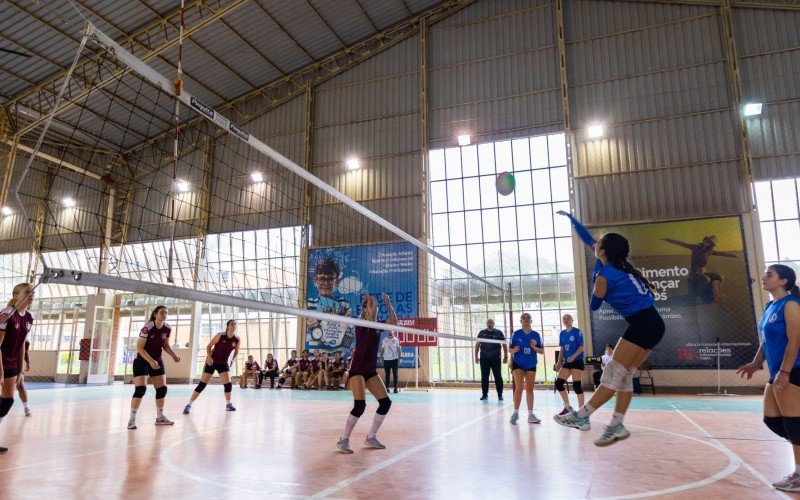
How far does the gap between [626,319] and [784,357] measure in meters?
1.10

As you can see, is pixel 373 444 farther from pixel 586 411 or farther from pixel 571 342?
pixel 571 342

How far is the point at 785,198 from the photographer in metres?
15.5

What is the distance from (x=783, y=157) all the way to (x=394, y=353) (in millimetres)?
13145

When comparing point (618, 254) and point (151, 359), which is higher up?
point (618, 254)

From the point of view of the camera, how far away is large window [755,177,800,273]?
15195mm

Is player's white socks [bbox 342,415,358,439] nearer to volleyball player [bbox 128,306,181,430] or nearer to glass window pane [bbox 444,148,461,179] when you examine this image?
volleyball player [bbox 128,306,181,430]

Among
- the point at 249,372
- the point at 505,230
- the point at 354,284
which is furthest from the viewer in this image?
the point at 354,284

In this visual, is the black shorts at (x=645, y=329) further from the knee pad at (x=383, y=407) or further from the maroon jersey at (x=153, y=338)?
the maroon jersey at (x=153, y=338)

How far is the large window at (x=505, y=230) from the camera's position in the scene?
1766 cm

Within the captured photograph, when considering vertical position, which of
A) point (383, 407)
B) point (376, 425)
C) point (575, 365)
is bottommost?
point (376, 425)

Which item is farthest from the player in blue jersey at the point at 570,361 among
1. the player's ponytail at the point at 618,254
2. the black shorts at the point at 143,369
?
the black shorts at the point at 143,369

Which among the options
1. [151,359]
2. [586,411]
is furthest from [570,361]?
[151,359]

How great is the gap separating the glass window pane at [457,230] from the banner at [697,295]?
17.9 feet

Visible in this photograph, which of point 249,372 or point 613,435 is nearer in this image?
point 613,435
